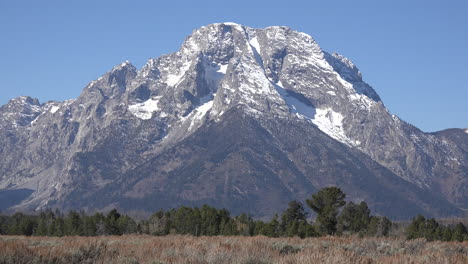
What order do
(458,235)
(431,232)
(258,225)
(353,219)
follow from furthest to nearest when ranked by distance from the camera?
1. (353,219)
2. (431,232)
3. (258,225)
4. (458,235)

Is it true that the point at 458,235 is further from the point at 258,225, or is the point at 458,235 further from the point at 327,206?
the point at 258,225

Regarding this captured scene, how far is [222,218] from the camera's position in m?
132

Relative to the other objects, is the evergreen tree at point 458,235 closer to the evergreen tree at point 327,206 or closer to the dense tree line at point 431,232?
the dense tree line at point 431,232

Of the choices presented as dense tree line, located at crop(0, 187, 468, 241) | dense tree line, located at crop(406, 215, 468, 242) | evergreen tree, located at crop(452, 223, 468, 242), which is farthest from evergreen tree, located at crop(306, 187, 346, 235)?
evergreen tree, located at crop(452, 223, 468, 242)

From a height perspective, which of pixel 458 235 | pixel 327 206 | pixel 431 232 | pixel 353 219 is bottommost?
pixel 458 235

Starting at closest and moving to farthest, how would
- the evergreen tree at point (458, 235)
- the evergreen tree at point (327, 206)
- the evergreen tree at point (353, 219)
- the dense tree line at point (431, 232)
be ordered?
the evergreen tree at point (458, 235) → the evergreen tree at point (327, 206) → the dense tree line at point (431, 232) → the evergreen tree at point (353, 219)

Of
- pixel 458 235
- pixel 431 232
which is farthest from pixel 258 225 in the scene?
pixel 458 235

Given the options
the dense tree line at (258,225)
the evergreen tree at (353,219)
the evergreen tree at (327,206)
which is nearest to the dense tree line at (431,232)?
the dense tree line at (258,225)

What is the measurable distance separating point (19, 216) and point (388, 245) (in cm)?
17798

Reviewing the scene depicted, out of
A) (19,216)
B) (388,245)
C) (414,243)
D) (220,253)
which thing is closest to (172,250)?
(220,253)

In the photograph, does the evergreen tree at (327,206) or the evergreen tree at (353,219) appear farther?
the evergreen tree at (353,219)

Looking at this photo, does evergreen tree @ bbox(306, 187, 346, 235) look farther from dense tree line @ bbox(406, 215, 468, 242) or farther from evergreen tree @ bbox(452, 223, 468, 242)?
evergreen tree @ bbox(452, 223, 468, 242)

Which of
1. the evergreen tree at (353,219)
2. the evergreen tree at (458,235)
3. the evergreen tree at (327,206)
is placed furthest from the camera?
the evergreen tree at (353,219)

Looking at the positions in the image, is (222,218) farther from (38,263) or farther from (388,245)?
(38,263)
